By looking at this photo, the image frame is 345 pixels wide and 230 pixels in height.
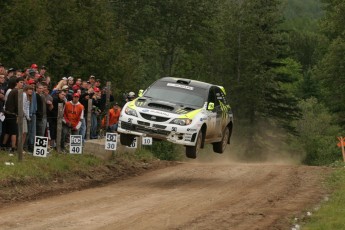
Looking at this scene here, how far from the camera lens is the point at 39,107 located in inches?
789

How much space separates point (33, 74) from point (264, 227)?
9.39 meters

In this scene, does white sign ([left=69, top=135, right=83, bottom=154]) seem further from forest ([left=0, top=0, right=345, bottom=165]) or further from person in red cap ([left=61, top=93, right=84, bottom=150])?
forest ([left=0, top=0, right=345, bottom=165])

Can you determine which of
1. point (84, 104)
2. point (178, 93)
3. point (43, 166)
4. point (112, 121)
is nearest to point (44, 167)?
point (43, 166)

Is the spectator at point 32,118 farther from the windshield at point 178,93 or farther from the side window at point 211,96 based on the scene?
the side window at point 211,96

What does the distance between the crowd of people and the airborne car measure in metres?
1.75

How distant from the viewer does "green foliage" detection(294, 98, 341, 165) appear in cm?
7350

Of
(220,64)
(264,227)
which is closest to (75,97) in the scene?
(264,227)

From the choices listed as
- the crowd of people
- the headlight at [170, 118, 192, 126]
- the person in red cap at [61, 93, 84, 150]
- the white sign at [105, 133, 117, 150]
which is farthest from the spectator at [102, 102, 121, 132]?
the headlight at [170, 118, 192, 126]

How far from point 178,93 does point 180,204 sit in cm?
591

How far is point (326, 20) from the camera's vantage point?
64500 millimetres

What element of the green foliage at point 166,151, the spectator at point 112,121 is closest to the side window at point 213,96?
the spectator at point 112,121

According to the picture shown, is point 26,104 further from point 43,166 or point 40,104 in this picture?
point 43,166

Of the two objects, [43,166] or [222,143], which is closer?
[43,166]

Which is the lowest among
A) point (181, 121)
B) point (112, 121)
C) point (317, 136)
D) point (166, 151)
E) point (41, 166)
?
point (317, 136)
